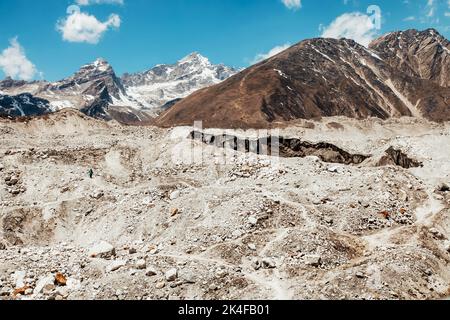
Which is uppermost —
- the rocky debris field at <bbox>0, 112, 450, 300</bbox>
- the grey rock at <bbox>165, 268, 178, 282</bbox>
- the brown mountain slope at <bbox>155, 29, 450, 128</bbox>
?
the brown mountain slope at <bbox>155, 29, 450, 128</bbox>

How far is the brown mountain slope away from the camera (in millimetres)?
149875

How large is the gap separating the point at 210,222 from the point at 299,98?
136382 millimetres

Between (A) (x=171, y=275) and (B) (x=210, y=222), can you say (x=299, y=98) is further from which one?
(A) (x=171, y=275)

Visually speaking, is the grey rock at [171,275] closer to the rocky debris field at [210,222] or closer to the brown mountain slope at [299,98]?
the rocky debris field at [210,222]

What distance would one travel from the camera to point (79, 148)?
5012 cm

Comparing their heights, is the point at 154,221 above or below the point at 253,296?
above

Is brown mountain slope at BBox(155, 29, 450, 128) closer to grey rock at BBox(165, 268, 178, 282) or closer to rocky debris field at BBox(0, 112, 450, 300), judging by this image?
rocky debris field at BBox(0, 112, 450, 300)

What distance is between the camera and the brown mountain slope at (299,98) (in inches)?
5901

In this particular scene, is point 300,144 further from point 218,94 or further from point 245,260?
point 218,94

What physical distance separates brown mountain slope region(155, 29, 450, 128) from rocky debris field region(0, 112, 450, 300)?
299 feet

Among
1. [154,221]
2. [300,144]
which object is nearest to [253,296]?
[154,221]

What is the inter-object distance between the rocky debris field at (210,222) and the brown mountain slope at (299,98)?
91.1 meters

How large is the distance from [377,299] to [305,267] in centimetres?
443

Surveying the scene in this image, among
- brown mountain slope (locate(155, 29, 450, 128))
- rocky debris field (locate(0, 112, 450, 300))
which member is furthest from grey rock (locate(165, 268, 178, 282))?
brown mountain slope (locate(155, 29, 450, 128))
